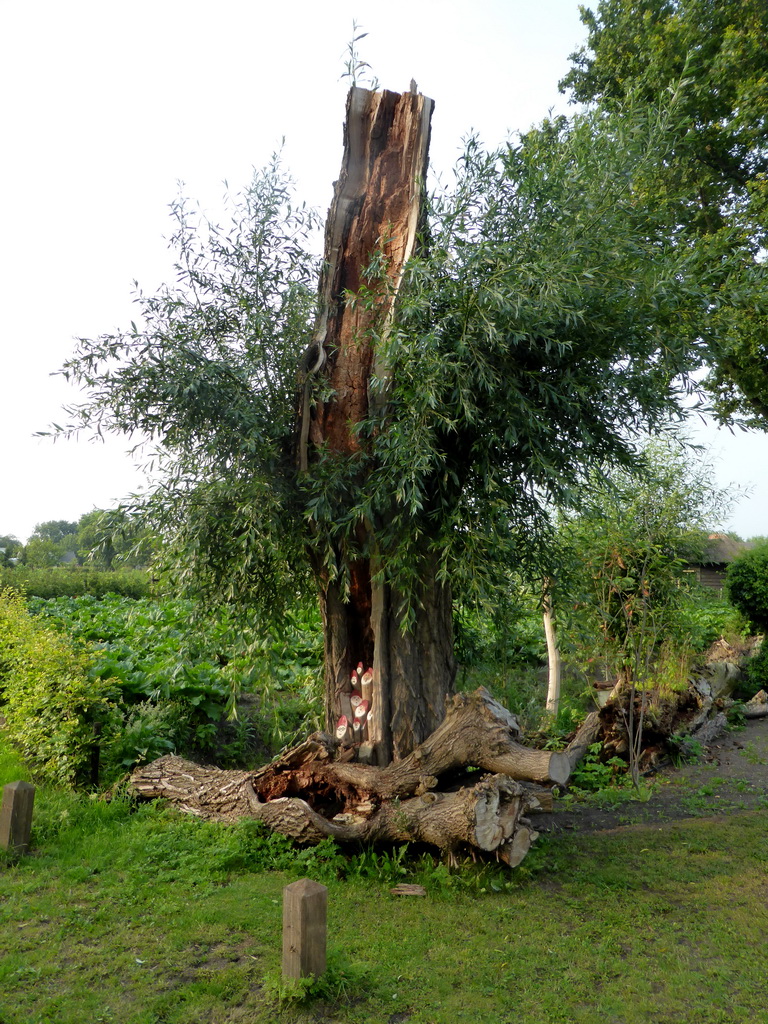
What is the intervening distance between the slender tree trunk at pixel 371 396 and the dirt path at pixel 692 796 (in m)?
1.87

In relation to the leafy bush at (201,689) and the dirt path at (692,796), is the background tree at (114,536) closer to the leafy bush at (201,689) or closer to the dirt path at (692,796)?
the leafy bush at (201,689)

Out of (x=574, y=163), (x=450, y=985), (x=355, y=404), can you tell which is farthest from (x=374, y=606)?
(x=574, y=163)

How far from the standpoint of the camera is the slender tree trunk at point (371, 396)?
655 centimetres

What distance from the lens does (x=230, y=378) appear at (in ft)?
20.0

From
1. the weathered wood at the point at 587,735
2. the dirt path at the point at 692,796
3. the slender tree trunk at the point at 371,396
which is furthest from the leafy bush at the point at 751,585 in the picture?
the slender tree trunk at the point at 371,396

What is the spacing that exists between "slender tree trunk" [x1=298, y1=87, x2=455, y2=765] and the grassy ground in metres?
1.40

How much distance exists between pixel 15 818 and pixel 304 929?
3196 millimetres

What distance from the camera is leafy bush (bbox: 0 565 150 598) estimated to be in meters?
22.5

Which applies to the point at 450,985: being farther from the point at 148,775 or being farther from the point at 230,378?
the point at 230,378

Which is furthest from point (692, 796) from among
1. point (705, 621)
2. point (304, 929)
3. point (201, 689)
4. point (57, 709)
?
point (705, 621)

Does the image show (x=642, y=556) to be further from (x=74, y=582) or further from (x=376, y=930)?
(x=74, y=582)

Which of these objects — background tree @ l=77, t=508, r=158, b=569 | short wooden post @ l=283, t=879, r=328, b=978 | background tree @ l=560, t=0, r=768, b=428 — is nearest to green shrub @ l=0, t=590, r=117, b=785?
background tree @ l=77, t=508, r=158, b=569

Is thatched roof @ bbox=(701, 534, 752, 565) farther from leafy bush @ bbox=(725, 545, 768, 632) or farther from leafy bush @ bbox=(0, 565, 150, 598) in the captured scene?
leafy bush @ bbox=(0, 565, 150, 598)

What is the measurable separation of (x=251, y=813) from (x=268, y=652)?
1.52 m
